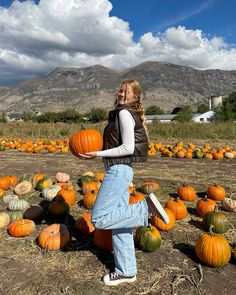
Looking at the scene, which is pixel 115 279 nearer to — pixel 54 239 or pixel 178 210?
pixel 54 239

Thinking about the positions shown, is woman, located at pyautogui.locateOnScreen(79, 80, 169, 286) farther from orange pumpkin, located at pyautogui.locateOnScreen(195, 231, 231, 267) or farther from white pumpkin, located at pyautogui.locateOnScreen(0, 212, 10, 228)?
white pumpkin, located at pyautogui.locateOnScreen(0, 212, 10, 228)

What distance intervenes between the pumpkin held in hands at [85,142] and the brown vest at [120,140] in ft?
1.65

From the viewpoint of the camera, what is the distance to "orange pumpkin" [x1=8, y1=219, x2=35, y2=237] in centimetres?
458

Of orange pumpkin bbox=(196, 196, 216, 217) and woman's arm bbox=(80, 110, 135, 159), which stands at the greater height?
woman's arm bbox=(80, 110, 135, 159)

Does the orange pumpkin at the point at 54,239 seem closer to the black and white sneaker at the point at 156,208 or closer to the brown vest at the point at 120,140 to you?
the black and white sneaker at the point at 156,208

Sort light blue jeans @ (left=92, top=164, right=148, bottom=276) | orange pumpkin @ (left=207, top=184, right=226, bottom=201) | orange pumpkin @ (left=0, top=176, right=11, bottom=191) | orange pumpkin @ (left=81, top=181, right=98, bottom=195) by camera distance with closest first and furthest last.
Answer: light blue jeans @ (left=92, top=164, right=148, bottom=276) < orange pumpkin @ (left=207, top=184, right=226, bottom=201) < orange pumpkin @ (left=81, top=181, right=98, bottom=195) < orange pumpkin @ (left=0, top=176, right=11, bottom=191)

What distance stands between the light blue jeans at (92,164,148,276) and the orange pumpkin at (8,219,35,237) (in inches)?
71.6

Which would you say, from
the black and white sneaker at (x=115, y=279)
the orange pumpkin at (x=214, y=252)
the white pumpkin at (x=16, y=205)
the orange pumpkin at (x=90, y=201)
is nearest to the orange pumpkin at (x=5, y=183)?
the white pumpkin at (x=16, y=205)

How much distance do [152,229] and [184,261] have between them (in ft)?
1.89

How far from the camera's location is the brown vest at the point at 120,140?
3.16 m

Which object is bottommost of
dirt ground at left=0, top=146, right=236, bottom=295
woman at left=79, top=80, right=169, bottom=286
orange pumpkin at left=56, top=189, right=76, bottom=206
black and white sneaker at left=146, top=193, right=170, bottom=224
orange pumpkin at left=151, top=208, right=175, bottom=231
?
dirt ground at left=0, top=146, right=236, bottom=295

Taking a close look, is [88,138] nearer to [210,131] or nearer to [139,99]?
[139,99]

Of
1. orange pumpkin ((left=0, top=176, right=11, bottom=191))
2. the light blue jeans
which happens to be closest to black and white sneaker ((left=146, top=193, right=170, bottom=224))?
the light blue jeans

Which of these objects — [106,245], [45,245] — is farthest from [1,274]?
[106,245]
